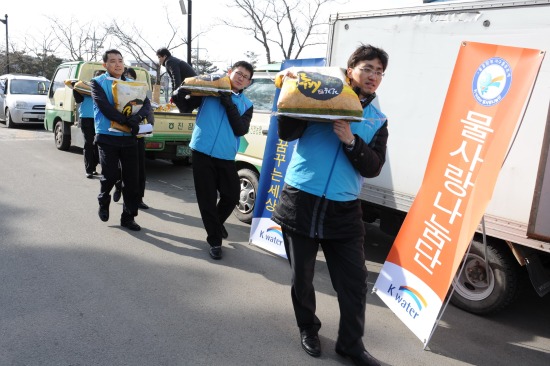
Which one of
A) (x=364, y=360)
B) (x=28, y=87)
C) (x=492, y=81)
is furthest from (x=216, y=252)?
(x=28, y=87)

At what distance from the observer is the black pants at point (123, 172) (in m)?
4.51

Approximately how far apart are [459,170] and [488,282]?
44.0 inches

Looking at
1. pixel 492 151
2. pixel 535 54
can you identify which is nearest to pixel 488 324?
pixel 492 151

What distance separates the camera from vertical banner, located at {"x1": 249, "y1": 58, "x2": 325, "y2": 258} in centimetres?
419

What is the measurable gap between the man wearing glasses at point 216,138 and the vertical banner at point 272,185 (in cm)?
37

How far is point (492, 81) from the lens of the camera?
269 cm

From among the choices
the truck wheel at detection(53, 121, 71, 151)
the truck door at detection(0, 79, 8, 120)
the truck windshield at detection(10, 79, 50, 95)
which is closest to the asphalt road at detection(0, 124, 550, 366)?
the truck wheel at detection(53, 121, 71, 151)

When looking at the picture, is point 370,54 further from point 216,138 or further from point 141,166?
point 141,166

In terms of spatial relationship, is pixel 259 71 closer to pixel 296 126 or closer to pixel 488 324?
pixel 296 126

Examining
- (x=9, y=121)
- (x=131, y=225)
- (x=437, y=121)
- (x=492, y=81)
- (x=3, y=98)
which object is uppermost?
(x=492, y=81)

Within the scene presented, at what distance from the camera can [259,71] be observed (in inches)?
212

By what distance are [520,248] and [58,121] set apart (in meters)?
9.41

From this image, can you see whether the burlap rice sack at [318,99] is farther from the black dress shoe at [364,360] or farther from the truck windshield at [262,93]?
the truck windshield at [262,93]

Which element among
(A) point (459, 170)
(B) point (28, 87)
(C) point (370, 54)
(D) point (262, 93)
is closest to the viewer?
(C) point (370, 54)
